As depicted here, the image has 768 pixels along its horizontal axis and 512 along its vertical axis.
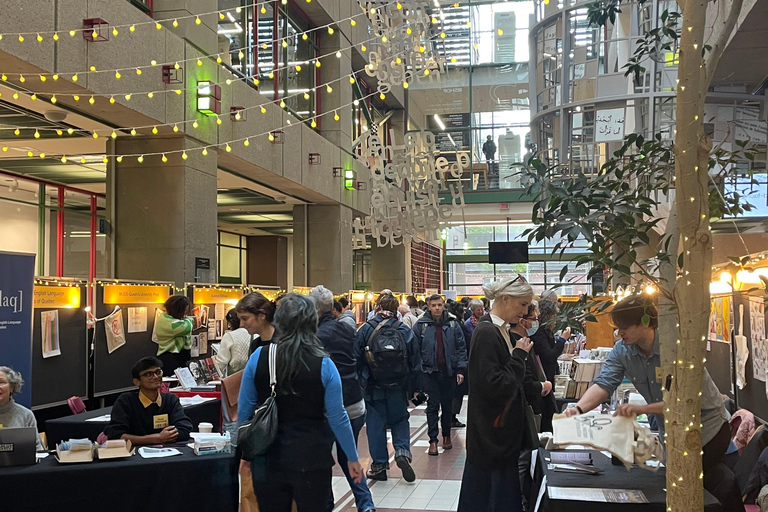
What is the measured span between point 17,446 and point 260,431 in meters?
1.76

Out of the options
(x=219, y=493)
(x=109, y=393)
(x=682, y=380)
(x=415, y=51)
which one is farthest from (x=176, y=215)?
(x=682, y=380)

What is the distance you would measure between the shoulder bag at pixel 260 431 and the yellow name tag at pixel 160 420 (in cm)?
183

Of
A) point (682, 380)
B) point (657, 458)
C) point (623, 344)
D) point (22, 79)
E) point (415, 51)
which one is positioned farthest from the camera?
point (415, 51)

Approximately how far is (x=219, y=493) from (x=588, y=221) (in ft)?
9.62

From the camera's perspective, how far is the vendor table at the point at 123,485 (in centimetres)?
442

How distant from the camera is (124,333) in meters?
8.98

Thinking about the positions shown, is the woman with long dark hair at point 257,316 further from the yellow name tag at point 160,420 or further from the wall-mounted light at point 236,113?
the wall-mounted light at point 236,113

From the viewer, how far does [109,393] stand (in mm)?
8578

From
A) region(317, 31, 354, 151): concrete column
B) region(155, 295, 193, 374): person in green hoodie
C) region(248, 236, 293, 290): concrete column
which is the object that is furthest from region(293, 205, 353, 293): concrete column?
region(155, 295, 193, 374): person in green hoodie

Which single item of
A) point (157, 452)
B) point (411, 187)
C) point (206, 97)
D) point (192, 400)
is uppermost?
point (206, 97)

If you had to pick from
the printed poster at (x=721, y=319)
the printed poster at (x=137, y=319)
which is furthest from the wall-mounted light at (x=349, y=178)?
the printed poster at (x=721, y=319)

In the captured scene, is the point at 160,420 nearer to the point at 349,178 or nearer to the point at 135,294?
the point at 135,294

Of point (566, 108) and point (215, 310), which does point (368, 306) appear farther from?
point (566, 108)

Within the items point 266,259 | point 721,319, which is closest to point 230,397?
point 721,319
